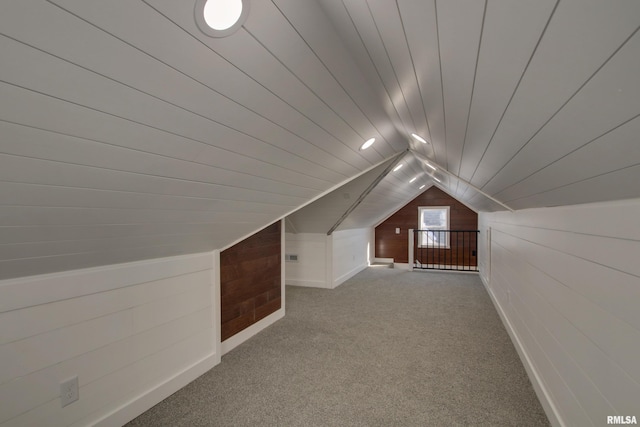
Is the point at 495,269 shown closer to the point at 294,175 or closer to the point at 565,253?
the point at 565,253

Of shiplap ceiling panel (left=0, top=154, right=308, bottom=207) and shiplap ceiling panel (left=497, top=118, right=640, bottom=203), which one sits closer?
shiplap ceiling panel (left=497, top=118, right=640, bottom=203)

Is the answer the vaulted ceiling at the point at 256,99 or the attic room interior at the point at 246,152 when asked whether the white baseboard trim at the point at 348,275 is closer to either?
the attic room interior at the point at 246,152

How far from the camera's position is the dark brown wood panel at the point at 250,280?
3.01m

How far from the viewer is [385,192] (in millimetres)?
5246

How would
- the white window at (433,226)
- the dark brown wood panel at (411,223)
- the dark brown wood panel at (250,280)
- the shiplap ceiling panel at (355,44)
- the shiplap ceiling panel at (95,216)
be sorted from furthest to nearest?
1. the white window at (433,226)
2. the dark brown wood panel at (411,223)
3. the dark brown wood panel at (250,280)
4. the shiplap ceiling panel at (95,216)
5. the shiplap ceiling panel at (355,44)

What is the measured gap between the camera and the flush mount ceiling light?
900mm

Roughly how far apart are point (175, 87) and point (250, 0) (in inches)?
13.6

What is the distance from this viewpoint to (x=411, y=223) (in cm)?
824

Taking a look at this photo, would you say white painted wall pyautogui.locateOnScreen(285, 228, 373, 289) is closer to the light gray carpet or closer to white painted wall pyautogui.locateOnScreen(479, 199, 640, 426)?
the light gray carpet

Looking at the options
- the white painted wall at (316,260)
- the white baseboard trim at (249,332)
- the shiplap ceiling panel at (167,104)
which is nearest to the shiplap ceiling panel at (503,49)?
the shiplap ceiling panel at (167,104)

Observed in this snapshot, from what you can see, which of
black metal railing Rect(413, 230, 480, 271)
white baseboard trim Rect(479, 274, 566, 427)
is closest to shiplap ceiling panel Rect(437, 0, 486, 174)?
white baseboard trim Rect(479, 274, 566, 427)

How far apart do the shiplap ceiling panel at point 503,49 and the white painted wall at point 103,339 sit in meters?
2.05

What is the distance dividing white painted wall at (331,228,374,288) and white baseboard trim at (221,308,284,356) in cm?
180

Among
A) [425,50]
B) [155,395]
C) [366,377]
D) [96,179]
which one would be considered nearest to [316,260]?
[366,377]
